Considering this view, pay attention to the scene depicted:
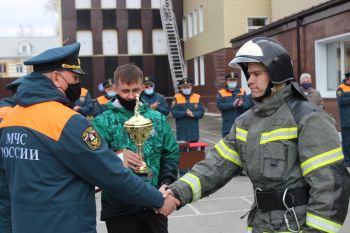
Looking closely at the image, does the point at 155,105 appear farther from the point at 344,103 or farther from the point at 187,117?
the point at 344,103

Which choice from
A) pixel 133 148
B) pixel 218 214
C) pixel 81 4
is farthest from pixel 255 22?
pixel 133 148

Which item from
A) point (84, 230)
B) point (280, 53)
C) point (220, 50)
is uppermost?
point (220, 50)

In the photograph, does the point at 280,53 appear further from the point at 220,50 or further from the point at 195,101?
the point at 220,50

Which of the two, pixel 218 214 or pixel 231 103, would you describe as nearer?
pixel 218 214

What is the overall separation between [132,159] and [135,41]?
1245 inches

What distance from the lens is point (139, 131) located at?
3.61 meters

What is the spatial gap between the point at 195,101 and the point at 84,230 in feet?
28.0

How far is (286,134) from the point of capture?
283cm

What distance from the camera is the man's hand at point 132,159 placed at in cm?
356

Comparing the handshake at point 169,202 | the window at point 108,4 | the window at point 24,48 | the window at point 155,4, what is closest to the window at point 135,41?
the window at point 155,4

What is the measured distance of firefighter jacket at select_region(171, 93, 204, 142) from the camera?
11.0m

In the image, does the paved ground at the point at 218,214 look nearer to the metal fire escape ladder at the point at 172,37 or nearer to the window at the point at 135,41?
the metal fire escape ladder at the point at 172,37

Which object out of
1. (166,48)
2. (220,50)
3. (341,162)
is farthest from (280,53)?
(166,48)

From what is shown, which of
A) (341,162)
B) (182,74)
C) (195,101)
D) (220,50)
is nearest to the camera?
(341,162)
